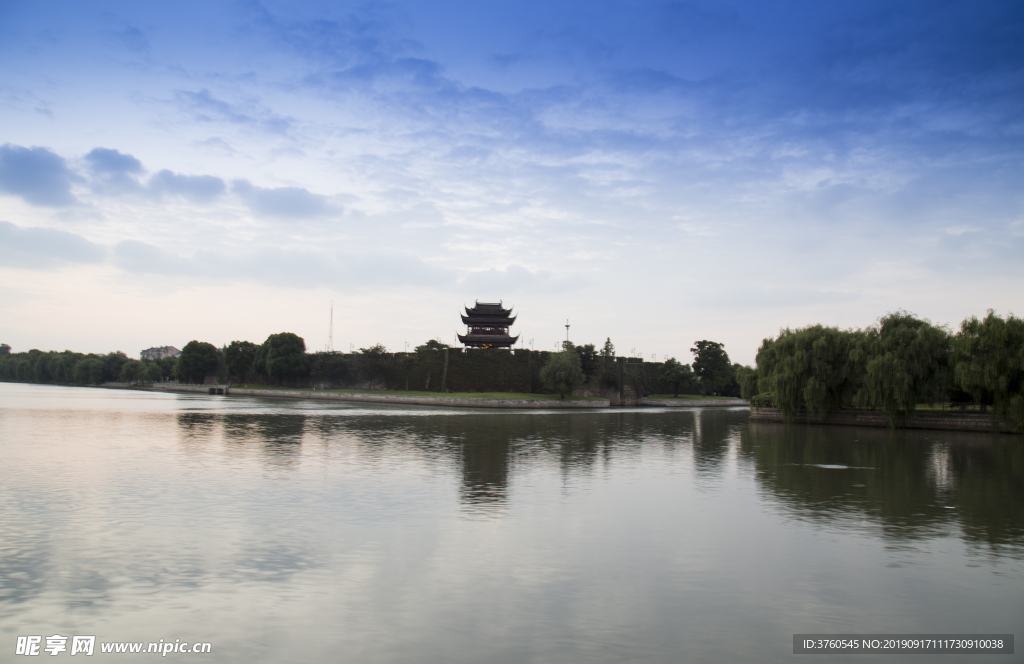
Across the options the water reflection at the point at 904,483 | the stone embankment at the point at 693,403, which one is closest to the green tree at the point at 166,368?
the stone embankment at the point at 693,403

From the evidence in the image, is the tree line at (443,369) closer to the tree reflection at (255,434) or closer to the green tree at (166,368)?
the green tree at (166,368)

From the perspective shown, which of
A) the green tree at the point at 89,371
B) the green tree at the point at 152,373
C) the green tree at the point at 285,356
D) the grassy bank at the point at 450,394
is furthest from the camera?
the green tree at the point at 89,371

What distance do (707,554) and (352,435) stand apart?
1514 centimetres

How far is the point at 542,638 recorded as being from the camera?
4.81 m

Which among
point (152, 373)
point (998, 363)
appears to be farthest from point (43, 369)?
point (998, 363)

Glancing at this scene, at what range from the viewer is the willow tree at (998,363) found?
23812mm

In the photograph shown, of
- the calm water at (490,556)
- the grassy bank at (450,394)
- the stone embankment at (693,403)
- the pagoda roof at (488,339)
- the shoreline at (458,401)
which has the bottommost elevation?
the stone embankment at (693,403)

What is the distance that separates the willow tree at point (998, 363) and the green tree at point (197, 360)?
255ft

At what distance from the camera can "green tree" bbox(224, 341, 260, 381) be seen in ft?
241

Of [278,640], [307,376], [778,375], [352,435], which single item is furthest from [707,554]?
[307,376]

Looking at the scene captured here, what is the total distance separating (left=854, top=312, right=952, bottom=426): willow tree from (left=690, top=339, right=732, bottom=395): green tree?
145 feet

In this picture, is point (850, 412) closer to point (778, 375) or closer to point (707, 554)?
point (778, 375)

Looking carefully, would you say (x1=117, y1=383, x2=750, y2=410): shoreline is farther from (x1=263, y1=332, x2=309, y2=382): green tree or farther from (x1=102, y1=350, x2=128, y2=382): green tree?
(x1=102, y1=350, x2=128, y2=382): green tree

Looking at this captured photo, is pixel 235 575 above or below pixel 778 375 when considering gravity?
below
